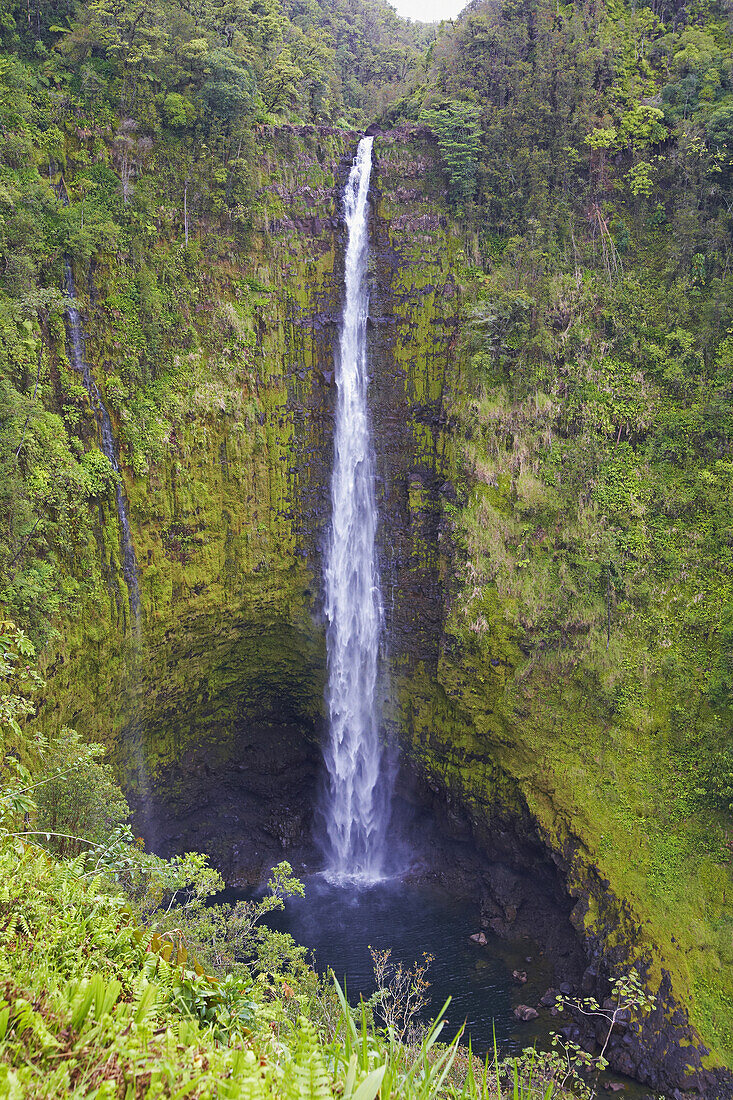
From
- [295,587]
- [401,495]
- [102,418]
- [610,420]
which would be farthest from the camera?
[295,587]

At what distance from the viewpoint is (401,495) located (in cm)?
1855

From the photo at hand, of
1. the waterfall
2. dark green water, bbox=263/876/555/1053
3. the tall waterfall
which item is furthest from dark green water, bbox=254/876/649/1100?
the waterfall

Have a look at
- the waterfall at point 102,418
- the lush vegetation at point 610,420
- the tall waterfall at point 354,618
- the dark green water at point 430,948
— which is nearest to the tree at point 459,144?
the lush vegetation at point 610,420

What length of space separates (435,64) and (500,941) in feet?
88.0

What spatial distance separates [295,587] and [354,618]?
1.90 meters

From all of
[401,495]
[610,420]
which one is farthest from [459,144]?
[401,495]

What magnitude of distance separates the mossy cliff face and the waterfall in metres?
0.26

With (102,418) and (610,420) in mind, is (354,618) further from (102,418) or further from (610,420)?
(610,420)

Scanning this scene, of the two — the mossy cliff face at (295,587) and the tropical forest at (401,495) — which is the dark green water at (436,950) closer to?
the tropical forest at (401,495)

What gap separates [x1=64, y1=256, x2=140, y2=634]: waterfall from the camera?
1474 centimetres

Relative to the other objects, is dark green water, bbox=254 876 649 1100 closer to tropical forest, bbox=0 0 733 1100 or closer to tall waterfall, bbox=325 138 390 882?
tropical forest, bbox=0 0 733 1100

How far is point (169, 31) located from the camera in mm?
17875

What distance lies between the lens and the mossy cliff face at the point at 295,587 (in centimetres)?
1497

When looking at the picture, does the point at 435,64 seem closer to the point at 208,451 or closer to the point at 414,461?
the point at 414,461
